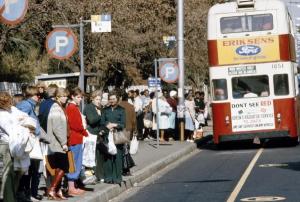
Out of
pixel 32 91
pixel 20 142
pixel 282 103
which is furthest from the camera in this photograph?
pixel 282 103

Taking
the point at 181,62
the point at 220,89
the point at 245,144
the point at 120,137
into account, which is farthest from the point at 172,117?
the point at 120,137

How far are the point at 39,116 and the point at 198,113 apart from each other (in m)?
22.8

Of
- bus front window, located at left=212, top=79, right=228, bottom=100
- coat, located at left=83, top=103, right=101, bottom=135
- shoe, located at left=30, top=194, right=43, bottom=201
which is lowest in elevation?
shoe, located at left=30, top=194, right=43, bottom=201

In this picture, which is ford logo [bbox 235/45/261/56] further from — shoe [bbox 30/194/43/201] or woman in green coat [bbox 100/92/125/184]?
shoe [bbox 30/194/43/201]

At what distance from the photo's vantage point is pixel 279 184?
17.0m

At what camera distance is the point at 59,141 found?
1389cm

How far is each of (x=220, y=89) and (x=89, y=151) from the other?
13.7 m

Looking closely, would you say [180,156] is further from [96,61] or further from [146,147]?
[96,61]

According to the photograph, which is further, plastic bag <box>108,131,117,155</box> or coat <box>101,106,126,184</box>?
coat <box>101,106,126,184</box>

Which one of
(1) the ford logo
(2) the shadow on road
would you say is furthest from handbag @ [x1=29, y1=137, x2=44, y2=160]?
(2) the shadow on road

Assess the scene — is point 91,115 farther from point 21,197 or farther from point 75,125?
point 21,197

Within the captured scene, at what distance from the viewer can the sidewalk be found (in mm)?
15110

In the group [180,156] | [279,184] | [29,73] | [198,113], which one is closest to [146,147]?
[180,156]

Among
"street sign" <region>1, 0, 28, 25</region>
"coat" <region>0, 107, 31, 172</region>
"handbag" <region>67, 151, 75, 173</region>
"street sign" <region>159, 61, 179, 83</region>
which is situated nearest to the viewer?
"coat" <region>0, 107, 31, 172</region>
